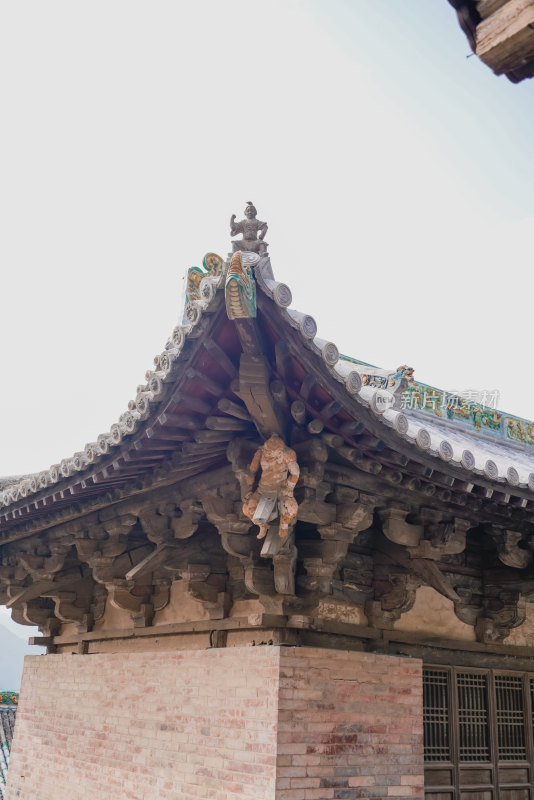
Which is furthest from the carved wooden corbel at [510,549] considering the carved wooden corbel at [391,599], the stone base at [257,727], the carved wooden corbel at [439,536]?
the stone base at [257,727]

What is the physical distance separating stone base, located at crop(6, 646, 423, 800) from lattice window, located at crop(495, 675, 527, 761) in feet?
4.99

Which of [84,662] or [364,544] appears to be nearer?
[364,544]

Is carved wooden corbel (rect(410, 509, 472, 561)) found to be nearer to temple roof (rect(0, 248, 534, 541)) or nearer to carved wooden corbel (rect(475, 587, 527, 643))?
temple roof (rect(0, 248, 534, 541))

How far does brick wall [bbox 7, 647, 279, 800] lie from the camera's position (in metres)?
5.60

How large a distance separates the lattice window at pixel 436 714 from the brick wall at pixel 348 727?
50cm

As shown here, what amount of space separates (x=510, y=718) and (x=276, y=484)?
4269mm

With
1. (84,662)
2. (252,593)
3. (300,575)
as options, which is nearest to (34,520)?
(84,662)

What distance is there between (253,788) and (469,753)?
2625mm

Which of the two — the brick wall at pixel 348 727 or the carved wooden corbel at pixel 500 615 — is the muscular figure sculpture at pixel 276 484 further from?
the carved wooden corbel at pixel 500 615

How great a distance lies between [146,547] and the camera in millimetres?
7738

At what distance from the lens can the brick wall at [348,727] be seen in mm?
5379

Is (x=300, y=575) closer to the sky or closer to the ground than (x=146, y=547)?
closer to the ground

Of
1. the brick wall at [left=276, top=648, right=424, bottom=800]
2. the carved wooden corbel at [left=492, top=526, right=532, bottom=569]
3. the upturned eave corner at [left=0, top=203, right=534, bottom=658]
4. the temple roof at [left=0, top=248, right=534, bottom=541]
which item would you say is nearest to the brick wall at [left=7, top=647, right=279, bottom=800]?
the brick wall at [left=276, top=648, right=424, bottom=800]

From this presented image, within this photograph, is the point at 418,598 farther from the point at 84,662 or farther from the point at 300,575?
the point at 84,662
